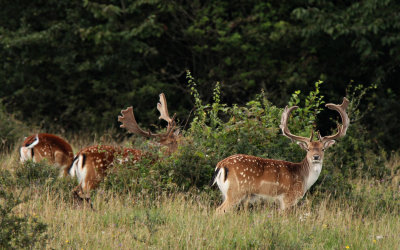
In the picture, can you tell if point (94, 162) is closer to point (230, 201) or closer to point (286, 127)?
point (230, 201)

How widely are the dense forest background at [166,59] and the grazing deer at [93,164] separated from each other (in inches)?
291

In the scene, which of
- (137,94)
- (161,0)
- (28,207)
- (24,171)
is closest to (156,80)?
(137,94)

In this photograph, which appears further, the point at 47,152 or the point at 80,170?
the point at 47,152

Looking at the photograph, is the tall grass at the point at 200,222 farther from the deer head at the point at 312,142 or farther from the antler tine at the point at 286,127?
the antler tine at the point at 286,127

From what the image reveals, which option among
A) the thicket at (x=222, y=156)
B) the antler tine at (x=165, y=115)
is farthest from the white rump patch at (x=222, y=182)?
the antler tine at (x=165, y=115)

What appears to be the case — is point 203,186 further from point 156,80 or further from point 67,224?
point 156,80

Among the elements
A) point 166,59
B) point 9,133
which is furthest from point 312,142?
point 166,59

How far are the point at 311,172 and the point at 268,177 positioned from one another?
23.8 inches

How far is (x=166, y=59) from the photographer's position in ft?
57.8

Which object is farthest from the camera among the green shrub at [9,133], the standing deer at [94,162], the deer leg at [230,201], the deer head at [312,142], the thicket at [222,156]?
the green shrub at [9,133]

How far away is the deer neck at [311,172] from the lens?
7.28m

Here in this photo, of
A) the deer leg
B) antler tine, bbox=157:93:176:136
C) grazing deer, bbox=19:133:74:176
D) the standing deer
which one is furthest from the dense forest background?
the deer leg

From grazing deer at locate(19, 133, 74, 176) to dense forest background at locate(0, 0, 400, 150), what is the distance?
6.57 m

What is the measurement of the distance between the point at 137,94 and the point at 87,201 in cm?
919
